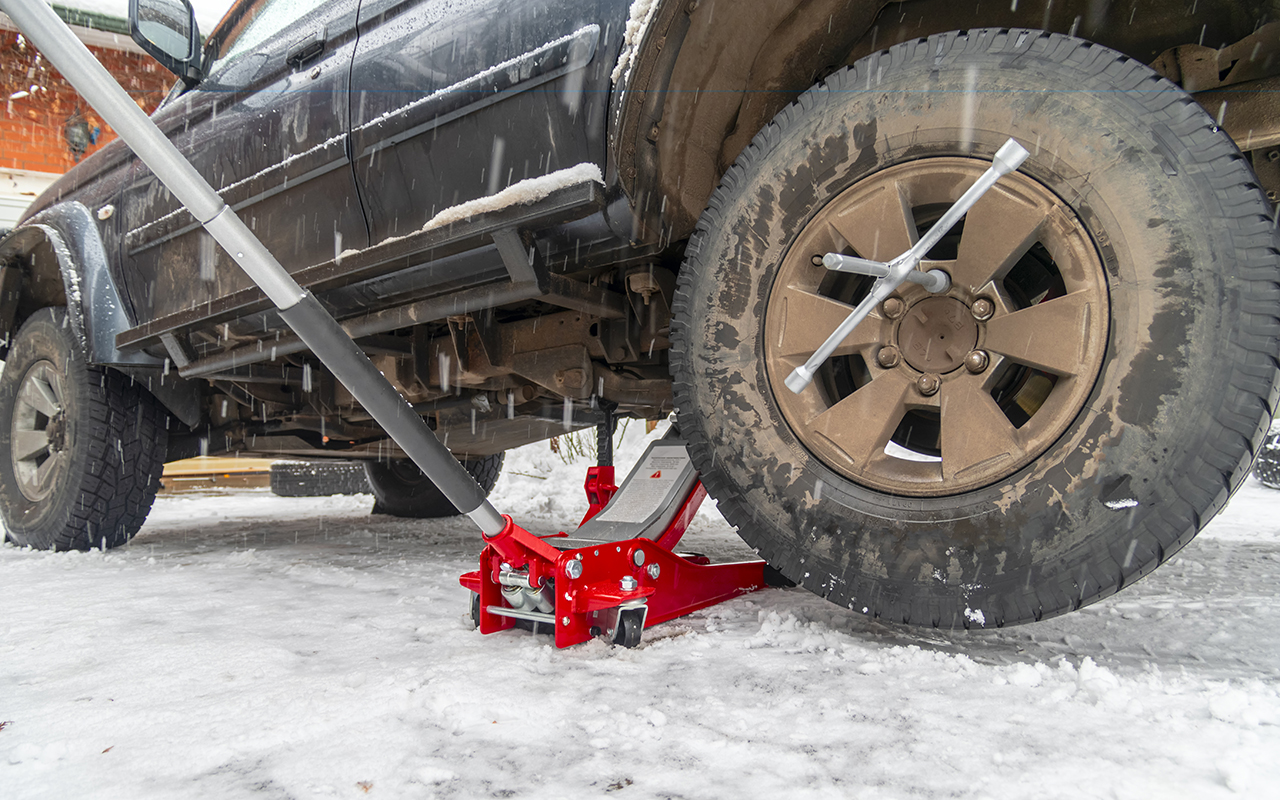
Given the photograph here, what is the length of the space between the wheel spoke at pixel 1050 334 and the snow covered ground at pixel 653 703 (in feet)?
1.63

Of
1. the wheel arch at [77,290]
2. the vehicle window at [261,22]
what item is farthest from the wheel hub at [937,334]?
the wheel arch at [77,290]

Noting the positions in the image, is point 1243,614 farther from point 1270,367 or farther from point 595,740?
point 595,740

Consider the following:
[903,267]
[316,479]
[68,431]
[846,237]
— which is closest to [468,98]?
[846,237]

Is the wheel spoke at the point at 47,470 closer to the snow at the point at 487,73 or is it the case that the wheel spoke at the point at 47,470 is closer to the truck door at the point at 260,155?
the truck door at the point at 260,155

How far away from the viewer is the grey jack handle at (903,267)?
115 centimetres

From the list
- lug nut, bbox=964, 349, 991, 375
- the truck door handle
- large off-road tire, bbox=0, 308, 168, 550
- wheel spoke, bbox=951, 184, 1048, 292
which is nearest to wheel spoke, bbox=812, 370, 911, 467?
lug nut, bbox=964, 349, 991, 375

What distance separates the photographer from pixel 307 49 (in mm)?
2260

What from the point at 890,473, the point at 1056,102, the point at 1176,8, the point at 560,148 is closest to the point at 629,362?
the point at 560,148

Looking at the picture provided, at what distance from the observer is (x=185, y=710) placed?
3.94 ft

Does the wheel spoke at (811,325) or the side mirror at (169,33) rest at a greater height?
the side mirror at (169,33)

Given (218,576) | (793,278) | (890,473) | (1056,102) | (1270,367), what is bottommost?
(218,576)

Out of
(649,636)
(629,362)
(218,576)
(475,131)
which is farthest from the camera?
(218,576)

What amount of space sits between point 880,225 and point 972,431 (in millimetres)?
404

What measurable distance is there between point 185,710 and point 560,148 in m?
1.33
